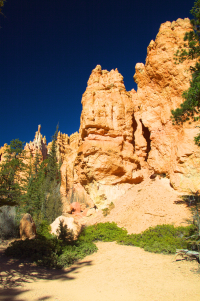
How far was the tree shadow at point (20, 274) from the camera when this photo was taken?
4.69 m

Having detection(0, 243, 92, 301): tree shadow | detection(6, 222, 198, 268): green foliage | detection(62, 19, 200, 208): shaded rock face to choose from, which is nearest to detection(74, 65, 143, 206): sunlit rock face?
detection(62, 19, 200, 208): shaded rock face

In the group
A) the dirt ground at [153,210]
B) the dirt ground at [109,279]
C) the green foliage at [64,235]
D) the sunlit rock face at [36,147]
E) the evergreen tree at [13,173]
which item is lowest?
the dirt ground at [109,279]

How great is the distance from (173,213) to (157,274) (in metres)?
7.27

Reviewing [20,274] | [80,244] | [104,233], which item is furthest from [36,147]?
[20,274]

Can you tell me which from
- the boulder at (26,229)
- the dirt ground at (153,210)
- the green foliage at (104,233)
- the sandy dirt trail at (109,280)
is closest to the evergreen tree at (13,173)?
the boulder at (26,229)

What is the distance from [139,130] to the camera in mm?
23844

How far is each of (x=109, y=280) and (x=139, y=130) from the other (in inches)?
783

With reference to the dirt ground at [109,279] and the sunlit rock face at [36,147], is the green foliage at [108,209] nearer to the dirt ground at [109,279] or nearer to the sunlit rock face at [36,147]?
the dirt ground at [109,279]

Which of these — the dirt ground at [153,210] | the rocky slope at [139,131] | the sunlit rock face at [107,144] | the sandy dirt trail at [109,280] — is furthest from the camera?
the sunlit rock face at [107,144]

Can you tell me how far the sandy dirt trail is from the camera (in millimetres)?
4543

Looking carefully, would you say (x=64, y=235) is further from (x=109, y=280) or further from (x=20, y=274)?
(x=109, y=280)

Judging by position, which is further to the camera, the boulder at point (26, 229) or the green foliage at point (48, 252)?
the boulder at point (26, 229)

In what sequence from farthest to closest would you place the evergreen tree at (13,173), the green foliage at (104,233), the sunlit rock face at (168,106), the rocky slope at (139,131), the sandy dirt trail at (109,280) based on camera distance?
the evergreen tree at (13,173)
the rocky slope at (139,131)
the sunlit rock face at (168,106)
the green foliage at (104,233)
the sandy dirt trail at (109,280)

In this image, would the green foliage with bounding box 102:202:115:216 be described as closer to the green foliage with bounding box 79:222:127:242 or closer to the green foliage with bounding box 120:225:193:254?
the green foliage with bounding box 79:222:127:242
